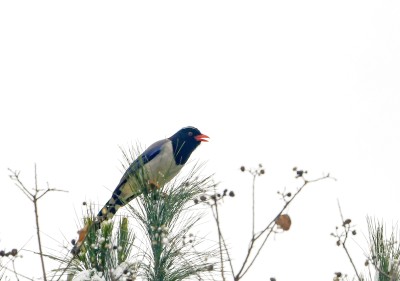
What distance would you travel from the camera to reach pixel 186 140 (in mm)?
8734

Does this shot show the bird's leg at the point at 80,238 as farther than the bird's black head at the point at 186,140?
No

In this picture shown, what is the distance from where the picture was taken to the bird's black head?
333 inches

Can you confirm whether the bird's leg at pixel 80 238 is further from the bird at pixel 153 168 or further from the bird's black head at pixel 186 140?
the bird's black head at pixel 186 140

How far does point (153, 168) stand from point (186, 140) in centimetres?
138

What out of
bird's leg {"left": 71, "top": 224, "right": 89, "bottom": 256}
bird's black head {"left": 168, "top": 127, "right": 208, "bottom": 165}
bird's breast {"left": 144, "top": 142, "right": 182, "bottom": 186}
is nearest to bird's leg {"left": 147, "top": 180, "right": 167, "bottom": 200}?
bird's leg {"left": 71, "top": 224, "right": 89, "bottom": 256}

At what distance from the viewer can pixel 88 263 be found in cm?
422

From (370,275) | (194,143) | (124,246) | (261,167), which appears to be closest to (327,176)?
(261,167)

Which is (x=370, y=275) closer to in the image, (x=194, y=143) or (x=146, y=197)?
(x=146, y=197)

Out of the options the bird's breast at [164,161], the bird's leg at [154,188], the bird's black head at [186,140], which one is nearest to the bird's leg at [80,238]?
the bird's leg at [154,188]

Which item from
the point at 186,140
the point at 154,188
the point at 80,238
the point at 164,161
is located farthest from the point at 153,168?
the point at 80,238

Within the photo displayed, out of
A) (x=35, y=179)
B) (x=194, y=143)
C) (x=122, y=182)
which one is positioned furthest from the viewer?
(x=194, y=143)

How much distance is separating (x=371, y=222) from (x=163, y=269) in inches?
51.0

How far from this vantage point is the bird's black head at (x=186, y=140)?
8469 mm

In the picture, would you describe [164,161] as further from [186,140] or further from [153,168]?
[186,140]
